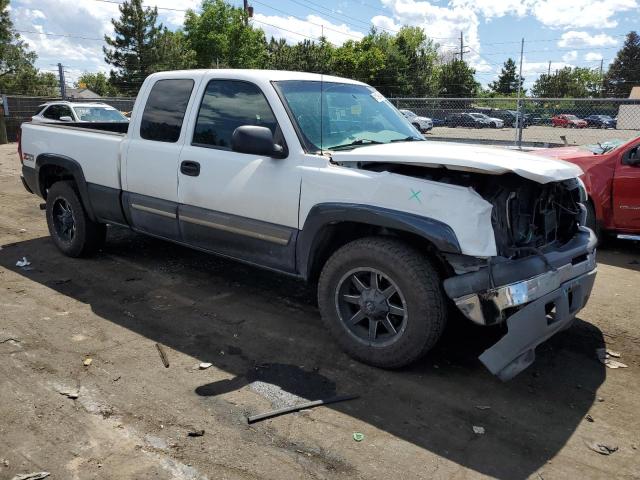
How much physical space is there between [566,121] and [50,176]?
31.6ft

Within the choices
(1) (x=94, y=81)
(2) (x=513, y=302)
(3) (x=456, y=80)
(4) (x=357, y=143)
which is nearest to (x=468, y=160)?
(2) (x=513, y=302)

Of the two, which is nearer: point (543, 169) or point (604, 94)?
point (543, 169)

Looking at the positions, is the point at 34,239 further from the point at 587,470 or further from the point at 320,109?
the point at 587,470

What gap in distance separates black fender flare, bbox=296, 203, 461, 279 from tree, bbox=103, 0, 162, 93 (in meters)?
53.1

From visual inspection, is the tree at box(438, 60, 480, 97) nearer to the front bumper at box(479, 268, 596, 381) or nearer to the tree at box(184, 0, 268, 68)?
the tree at box(184, 0, 268, 68)

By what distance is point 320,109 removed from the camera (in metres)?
4.29

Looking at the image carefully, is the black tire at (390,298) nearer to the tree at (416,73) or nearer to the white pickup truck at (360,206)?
the white pickup truck at (360,206)

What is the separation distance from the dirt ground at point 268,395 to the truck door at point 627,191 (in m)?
1.47

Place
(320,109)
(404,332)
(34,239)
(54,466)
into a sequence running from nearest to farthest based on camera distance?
(54,466)
(404,332)
(320,109)
(34,239)

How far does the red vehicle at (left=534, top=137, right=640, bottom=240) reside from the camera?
6395mm

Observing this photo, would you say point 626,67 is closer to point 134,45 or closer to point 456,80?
point 456,80

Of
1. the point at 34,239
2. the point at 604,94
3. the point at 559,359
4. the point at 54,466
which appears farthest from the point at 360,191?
the point at 604,94

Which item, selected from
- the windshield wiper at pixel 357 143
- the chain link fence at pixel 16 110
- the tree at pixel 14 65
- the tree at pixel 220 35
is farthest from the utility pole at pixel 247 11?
the windshield wiper at pixel 357 143

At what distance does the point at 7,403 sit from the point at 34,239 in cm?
437
